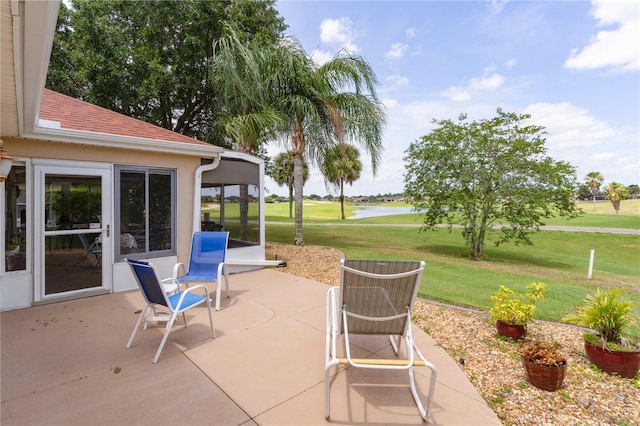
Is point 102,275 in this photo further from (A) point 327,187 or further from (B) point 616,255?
(B) point 616,255

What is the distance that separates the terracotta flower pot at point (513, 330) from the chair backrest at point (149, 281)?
13.6 feet

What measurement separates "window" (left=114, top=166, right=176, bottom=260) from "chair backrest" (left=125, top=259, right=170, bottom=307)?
2811 mm

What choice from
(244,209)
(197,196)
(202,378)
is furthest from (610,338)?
(244,209)

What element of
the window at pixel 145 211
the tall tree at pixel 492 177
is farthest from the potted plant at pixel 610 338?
the tall tree at pixel 492 177

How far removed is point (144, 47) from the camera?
12344 mm

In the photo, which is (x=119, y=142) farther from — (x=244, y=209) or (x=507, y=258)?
(x=507, y=258)

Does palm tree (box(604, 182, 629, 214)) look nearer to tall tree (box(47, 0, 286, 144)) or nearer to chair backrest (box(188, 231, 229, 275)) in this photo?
tall tree (box(47, 0, 286, 144))

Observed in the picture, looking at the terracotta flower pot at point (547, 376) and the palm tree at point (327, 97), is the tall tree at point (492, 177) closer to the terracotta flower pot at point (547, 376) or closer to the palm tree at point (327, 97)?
the palm tree at point (327, 97)

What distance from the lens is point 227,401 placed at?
2543 millimetres

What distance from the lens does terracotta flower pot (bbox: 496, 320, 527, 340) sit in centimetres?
378

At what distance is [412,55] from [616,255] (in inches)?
633

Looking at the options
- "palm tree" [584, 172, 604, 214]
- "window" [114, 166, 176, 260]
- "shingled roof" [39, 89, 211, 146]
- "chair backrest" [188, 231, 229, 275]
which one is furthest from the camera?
"palm tree" [584, 172, 604, 214]

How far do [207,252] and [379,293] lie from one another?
152 inches

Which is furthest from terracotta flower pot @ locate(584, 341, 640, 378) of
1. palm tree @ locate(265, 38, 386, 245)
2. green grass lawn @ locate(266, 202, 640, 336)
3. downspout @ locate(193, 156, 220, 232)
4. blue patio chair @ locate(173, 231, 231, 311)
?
palm tree @ locate(265, 38, 386, 245)
